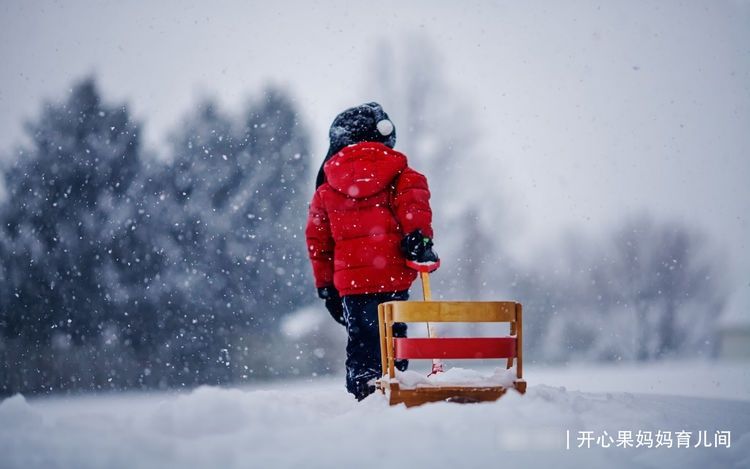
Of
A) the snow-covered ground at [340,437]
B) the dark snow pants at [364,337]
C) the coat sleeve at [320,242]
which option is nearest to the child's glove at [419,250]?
the dark snow pants at [364,337]

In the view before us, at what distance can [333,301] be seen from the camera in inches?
184

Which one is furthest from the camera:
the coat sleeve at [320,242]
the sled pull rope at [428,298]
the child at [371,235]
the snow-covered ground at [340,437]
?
the coat sleeve at [320,242]

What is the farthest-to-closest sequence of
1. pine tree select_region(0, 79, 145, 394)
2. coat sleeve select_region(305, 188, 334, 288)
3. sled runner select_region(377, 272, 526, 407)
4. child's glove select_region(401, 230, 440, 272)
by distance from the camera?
pine tree select_region(0, 79, 145, 394) → coat sleeve select_region(305, 188, 334, 288) → child's glove select_region(401, 230, 440, 272) → sled runner select_region(377, 272, 526, 407)

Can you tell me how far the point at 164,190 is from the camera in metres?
13.0

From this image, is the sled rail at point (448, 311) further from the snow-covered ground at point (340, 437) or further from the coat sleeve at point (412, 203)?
the coat sleeve at point (412, 203)

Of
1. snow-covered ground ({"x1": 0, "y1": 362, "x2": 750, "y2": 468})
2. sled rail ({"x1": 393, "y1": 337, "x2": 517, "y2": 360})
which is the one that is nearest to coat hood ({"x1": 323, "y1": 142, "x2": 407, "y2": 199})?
sled rail ({"x1": 393, "y1": 337, "x2": 517, "y2": 360})

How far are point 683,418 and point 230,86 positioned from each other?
12.3 meters

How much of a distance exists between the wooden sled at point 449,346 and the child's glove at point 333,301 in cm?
124

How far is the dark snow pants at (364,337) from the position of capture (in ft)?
13.8

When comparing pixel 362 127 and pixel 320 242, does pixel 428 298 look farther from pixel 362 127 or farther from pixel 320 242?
pixel 362 127

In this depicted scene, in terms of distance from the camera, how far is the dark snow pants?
4.21 metres

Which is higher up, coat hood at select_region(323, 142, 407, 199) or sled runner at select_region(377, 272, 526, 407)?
coat hood at select_region(323, 142, 407, 199)

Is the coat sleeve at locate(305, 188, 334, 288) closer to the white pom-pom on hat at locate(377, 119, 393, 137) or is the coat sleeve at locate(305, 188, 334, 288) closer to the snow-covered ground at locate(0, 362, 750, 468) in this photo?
the white pom-pom on hat at locate(377, 119, 393, 137)

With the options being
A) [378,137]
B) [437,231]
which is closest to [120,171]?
[437,231]
